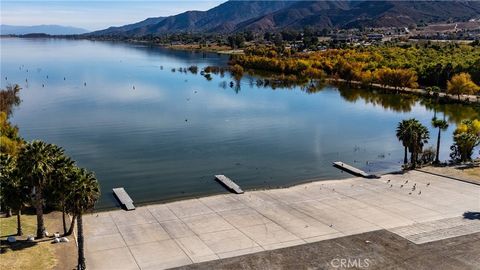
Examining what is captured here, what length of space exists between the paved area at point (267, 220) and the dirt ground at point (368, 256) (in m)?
1.24

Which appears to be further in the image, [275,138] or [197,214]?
[275,138]

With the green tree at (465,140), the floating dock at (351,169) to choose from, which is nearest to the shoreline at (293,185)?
the floating dock at (351,169)

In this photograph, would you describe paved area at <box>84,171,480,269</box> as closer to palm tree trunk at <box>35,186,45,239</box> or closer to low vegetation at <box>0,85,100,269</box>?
palm tree trunk at <box>35,186,45,239</box>

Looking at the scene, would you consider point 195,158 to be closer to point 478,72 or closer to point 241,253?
point 241,253

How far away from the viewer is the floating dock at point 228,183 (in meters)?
61.2

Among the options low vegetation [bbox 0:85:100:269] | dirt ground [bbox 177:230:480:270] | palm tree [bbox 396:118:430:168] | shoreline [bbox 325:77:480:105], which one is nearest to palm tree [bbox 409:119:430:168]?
palm tree [bbox 396:118:430:168]

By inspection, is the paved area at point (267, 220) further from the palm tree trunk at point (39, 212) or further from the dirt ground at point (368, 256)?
the palm tree trunk at point (39, 212)

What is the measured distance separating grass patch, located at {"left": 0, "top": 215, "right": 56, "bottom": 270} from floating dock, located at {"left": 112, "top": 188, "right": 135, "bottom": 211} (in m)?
10.4

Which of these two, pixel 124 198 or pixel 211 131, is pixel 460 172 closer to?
pixel 124 198

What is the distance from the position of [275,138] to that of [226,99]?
51.1 metres

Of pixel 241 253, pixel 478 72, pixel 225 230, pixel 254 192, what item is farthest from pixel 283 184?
pixel 478 72

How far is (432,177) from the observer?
217 feet

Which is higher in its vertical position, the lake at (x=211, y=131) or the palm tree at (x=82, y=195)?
the palm tree at (x=82, y=195)

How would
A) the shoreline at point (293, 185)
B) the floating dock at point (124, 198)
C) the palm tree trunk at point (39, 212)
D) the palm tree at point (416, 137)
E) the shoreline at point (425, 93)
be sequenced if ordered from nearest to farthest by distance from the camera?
the palm tree trunk at point (39, 212) < the floating dock at point (124, 198) < the shoreline at point (293, 185) < the palm tree at point (416, 137) < the shoreline at point (425, 93)
